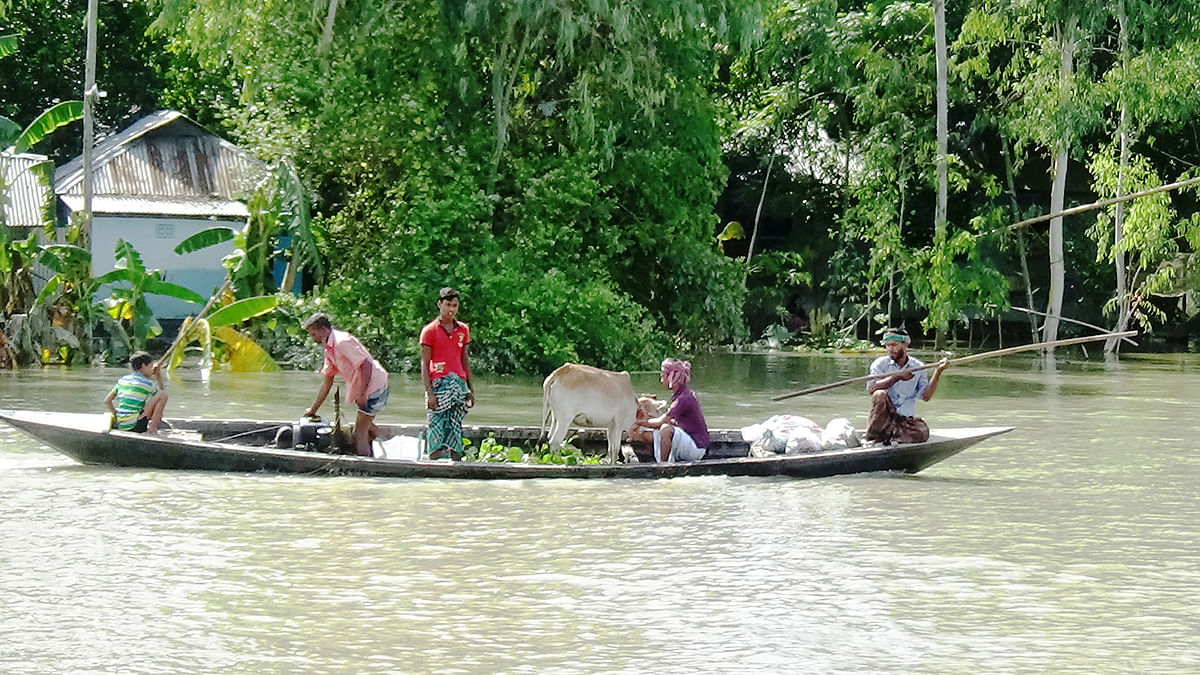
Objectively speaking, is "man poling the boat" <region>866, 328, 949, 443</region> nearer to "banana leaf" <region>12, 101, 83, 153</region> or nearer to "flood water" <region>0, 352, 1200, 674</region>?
"flood water" <region>0, 352, 1200, 674</region>

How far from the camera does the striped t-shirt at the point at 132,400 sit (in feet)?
42.8

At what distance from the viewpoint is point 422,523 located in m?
11.1

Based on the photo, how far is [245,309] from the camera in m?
22.4

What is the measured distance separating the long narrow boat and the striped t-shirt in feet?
0.54

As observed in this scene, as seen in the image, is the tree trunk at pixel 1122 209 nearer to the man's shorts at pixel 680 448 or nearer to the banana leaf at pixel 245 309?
the banana leaf at pixel 245 309

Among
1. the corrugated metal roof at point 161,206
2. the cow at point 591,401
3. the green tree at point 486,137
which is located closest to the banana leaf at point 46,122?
the green tree at point 486,137

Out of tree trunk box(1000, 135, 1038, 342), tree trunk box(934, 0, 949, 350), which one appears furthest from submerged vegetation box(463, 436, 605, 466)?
tree trunk box(1000, 135, 1038, 342)

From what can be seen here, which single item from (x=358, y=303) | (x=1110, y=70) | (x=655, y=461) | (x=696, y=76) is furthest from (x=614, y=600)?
(x=1110, y=70)

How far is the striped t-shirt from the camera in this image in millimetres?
13031

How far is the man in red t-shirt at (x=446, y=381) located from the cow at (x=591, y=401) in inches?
27.0

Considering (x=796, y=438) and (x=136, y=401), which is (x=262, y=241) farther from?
(x=796, y=438)

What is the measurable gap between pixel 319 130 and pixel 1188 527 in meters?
16.0

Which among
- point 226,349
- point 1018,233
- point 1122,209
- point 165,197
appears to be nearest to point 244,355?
point 226,349

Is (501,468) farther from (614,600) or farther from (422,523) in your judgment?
(614,600)
